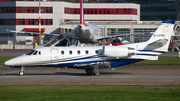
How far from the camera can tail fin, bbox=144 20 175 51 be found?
27.8m

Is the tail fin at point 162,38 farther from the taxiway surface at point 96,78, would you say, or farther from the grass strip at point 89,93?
the grass strip at point 89,93

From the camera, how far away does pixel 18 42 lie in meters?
99.4

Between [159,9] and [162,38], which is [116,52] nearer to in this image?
[162,38]

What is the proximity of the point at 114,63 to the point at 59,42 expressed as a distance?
4587 centimetres

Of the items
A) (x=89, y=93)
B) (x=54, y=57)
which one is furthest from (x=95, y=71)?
(x=89, y=93)

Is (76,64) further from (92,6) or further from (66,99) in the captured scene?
(92,6)

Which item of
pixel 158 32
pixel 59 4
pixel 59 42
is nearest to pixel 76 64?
pixel 158 32

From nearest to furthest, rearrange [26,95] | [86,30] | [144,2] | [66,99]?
[66,99], [26,95], [86,30], [144,2]

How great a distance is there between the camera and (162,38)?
28.6 meters

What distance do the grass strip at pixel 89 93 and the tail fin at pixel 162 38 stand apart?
29.4 feet

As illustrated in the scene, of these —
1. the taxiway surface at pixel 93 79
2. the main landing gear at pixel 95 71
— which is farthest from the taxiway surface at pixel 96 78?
the main landing gear at pixel 95 71

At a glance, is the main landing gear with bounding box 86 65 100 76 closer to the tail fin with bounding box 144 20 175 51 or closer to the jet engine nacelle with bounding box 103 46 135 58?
the jet engine nacelle with bounding box 103 46 135 58

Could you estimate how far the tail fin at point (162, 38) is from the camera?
2778 cm

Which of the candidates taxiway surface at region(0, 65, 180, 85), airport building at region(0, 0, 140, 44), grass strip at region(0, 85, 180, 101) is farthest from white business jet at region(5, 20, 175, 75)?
airport building at region(0, 0, 140, 44)
